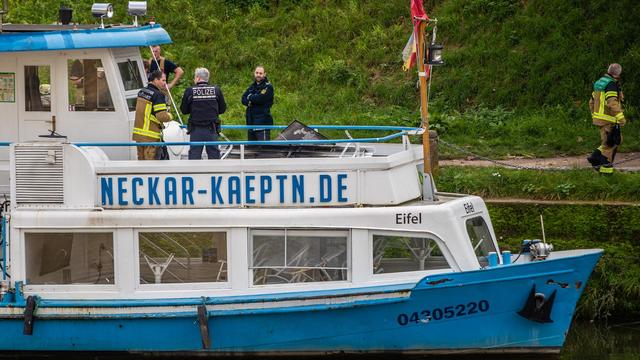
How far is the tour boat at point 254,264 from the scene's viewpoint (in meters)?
13.5

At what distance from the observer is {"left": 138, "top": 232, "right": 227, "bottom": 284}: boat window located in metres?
13.7

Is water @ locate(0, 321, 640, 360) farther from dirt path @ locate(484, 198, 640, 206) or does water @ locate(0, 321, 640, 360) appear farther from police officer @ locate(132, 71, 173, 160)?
police officer @ locate(132, 71, 173, 160)

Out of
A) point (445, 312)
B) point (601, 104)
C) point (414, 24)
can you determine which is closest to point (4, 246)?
point (445, 312)

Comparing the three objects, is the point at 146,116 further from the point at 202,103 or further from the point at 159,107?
the point at 202,103

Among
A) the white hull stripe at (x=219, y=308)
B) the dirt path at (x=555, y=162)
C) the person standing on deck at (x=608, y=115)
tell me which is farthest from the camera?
the dirt path at (x=555, y=162)

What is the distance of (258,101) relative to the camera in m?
18.1

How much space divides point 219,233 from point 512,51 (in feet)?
35.2

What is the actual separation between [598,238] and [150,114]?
609 cm

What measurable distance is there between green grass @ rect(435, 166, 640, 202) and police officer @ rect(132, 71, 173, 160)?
485 cm

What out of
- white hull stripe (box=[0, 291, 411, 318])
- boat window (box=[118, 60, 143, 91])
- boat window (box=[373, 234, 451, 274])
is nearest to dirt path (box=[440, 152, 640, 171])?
boat window (box=[373, 234, 451, 274])

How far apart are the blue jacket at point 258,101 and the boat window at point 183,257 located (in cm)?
473

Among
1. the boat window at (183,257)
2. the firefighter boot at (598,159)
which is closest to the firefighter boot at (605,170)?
the firefighter boot at (598,159)

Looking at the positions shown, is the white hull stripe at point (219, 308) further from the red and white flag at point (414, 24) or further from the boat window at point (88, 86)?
the red and white flag at point (414, 24)

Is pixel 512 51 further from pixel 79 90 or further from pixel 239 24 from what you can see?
pixel 79 90
